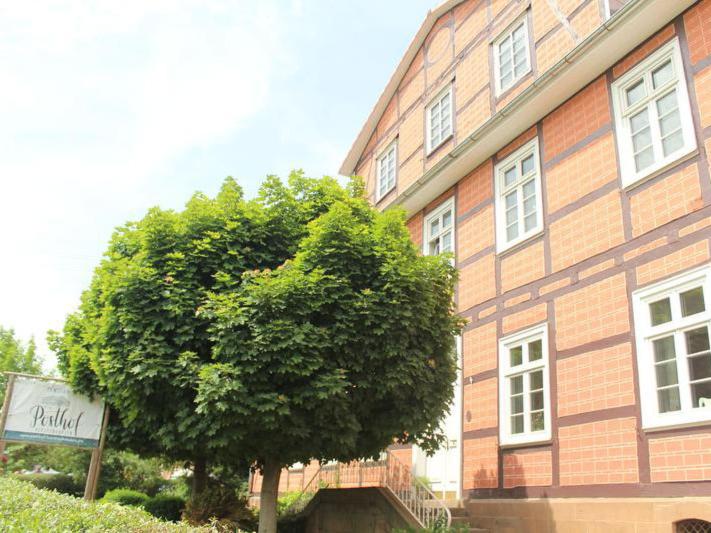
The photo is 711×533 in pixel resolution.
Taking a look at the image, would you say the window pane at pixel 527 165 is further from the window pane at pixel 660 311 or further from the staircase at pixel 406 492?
the staircase at pixel 406 492

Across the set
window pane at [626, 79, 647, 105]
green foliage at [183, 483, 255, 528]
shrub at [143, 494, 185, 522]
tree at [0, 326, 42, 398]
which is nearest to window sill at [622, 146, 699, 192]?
window pane at [626, 79, 647, 105]

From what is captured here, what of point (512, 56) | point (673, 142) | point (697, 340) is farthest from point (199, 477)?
point (673, 142)

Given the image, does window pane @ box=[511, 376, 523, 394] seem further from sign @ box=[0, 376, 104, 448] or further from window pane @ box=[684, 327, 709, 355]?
sign @ box=[0, 376, 104, 448]

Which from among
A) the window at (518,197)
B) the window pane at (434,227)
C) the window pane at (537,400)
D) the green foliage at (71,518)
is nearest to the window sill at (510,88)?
the window at (518,197)

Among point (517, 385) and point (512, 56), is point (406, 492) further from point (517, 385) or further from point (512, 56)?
point (512, 56)

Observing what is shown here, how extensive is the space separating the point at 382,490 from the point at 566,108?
7.19 metres

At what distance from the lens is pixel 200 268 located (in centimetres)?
967

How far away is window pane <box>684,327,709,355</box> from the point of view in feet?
24.8

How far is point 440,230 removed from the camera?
1391 centimetres

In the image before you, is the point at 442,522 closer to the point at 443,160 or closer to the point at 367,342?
the point at 367,342

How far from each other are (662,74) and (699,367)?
13.8 ft

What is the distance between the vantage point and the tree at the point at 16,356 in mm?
34469

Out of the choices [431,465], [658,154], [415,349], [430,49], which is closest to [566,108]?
[658,154]

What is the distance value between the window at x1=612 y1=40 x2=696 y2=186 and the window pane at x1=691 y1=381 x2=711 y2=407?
2896 millimetres
